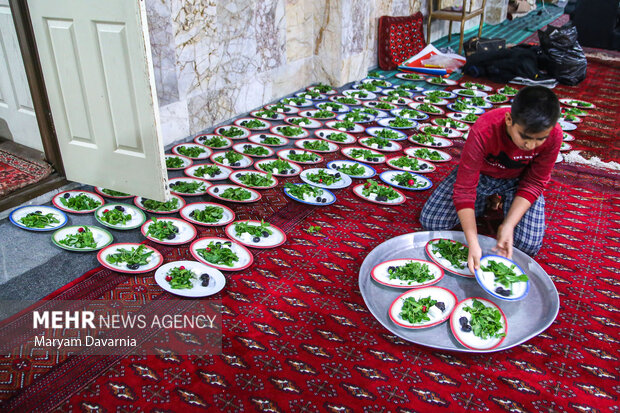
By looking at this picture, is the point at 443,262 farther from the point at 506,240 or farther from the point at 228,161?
the point at 228,161

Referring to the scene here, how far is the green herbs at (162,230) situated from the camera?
255 cm

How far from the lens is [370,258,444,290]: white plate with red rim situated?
85.4 inches

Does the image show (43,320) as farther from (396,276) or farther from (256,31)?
(256,31)

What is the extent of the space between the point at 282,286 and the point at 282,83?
348cm

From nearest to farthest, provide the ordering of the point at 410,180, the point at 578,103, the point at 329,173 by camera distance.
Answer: the point at 410,180, the point at 329,173, the point at 578,103

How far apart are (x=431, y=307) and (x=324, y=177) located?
4.85ft

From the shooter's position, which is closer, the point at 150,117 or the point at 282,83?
the point at 150,117

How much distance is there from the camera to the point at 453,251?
2352mm

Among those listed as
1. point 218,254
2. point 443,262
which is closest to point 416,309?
point 443,262

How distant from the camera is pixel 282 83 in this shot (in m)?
5.27

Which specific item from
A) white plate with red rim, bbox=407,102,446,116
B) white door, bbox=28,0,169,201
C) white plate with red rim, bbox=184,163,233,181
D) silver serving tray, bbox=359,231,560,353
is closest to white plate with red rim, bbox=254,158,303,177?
white plate with red rim, bbox=184,163,233,181

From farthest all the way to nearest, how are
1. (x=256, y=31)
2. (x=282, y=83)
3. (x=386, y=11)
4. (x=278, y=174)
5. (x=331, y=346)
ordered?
(x=386, y=11), (x=282, y=83), (x=256, y=31), (x=278, y=174), (x=331, y=346)

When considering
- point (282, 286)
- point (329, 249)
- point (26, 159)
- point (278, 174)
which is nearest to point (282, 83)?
point (278, 174)

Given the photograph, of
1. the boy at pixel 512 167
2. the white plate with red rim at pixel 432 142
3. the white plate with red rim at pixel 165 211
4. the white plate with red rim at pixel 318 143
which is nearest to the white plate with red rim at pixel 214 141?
the white plate with red rim at pixel 318 143
